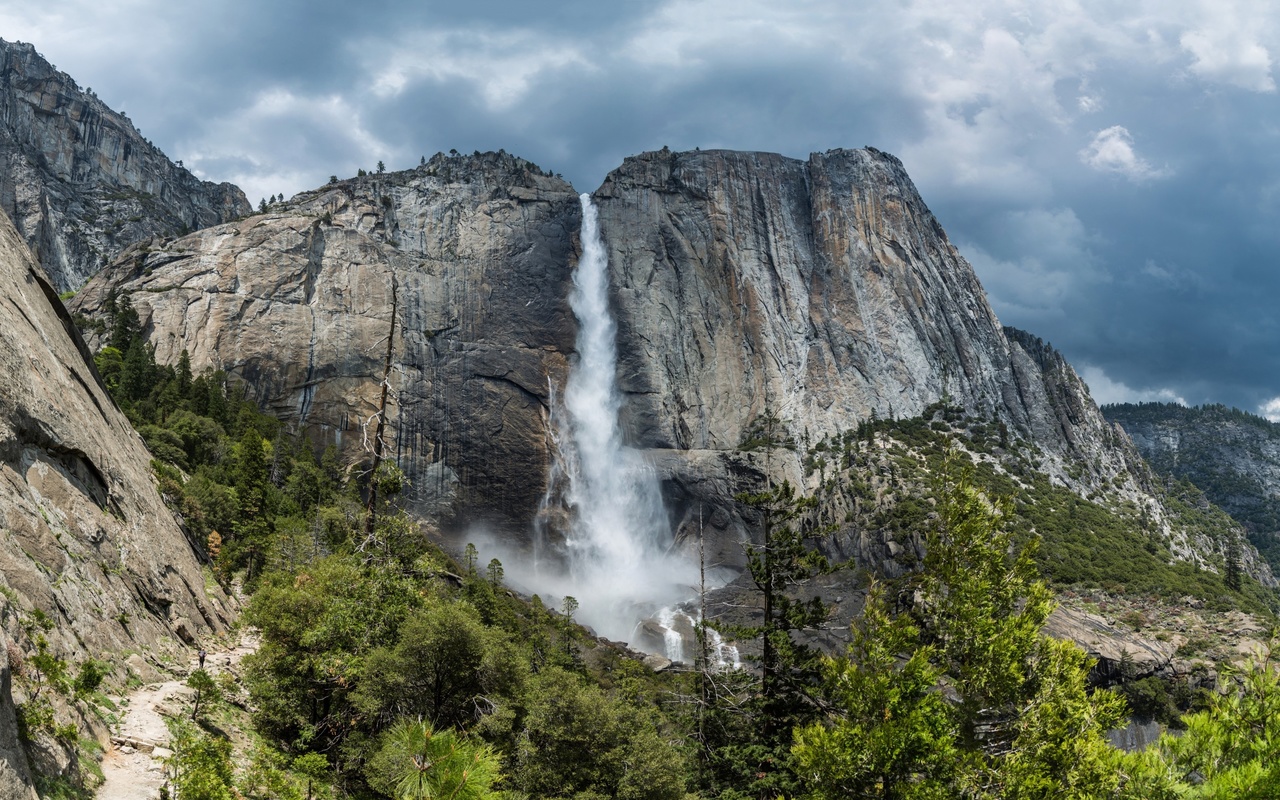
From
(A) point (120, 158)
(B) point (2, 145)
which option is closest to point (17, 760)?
(B) point (2, 145)

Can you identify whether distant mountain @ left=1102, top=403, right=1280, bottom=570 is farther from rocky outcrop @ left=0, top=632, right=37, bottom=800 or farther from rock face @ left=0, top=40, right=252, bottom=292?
rock face @ left=0, top=40, right=252, bottom=292

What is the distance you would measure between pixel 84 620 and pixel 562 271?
3711 inches

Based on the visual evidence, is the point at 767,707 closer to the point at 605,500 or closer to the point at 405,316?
the point at 605,500

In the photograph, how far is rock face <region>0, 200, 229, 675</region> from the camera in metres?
15.1

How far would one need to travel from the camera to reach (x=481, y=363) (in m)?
96.8

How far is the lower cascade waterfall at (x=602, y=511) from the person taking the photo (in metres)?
83.1

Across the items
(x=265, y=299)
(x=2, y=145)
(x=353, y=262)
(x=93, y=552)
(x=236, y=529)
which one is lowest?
(x=93, y=552)

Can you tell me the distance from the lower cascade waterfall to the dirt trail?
207 feet

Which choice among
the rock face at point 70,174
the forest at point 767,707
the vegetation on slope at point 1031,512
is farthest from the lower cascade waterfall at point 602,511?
the rock face at point 70,174

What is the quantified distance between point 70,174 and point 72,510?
16207 cm

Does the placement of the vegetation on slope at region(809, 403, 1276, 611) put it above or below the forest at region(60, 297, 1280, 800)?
above

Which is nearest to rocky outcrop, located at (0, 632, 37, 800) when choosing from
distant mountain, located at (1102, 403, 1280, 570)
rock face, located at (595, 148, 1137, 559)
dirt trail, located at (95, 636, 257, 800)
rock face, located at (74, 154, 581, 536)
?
dirt trail, located at (95, 636, 257, 800)

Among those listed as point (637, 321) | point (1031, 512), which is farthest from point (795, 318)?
point (1031, 512)

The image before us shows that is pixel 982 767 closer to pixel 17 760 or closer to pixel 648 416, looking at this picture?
pixel 17 760
